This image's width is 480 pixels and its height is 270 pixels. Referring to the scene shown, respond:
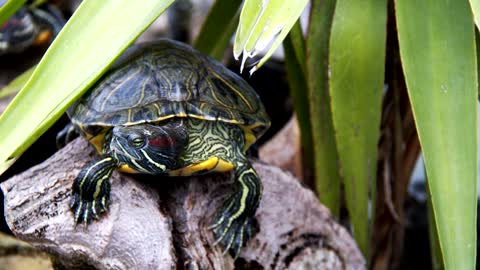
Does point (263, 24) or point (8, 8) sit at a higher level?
point (8, 8)

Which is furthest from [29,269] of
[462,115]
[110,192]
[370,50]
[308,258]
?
[462,115]

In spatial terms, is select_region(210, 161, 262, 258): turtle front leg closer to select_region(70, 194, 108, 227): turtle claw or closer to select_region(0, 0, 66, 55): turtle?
select_region(70, 194, 108, 227): turtle claw

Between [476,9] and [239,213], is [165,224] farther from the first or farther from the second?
[476,9]

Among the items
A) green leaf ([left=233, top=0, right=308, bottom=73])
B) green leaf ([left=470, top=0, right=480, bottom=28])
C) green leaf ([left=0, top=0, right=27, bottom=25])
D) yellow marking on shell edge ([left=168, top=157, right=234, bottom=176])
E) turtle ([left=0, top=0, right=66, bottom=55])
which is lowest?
yellow marking on shell edge ([left=168, top=157, right=234, bottom=176])

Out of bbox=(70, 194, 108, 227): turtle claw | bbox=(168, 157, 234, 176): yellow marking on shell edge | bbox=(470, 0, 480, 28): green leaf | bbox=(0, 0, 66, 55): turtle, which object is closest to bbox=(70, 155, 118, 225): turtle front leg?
bbox=(70, 194, 108, 227): turtle claw

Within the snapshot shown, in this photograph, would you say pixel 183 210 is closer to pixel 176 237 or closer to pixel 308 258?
pixel 176 237

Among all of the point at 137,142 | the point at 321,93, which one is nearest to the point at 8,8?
the point at 137,142

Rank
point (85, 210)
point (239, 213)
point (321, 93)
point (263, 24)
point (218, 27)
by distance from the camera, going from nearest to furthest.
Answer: point (263, 24) < point (85, 210) < point (239, 213) < point (321, 93) < point (218, 27)
